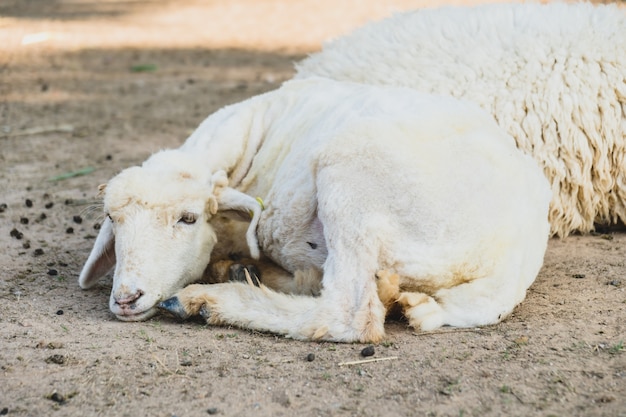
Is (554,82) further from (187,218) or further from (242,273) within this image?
(187,218)

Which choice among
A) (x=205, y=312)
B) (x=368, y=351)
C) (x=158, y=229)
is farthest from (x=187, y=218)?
(x=368, y=351)

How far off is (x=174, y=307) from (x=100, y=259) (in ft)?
2.27

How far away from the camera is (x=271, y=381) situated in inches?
130

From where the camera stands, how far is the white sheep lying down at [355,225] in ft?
12.3

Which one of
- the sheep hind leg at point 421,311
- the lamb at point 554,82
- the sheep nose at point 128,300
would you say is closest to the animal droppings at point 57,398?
the sheep nose at point 128,300

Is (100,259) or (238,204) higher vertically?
(238,204)

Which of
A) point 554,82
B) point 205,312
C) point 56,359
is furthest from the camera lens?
point 554,82

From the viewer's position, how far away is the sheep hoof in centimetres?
437

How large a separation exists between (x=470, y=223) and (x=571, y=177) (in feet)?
4.68

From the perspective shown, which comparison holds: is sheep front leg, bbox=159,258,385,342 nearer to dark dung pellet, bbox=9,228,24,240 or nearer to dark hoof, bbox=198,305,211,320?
dark hoof, bbox=198,305,211,320

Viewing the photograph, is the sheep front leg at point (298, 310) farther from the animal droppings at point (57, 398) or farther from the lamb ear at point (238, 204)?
the animal droppings at point (57, 398)

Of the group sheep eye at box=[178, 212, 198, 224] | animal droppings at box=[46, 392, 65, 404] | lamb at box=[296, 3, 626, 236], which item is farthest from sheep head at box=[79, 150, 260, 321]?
lamb at box=[296, 3, 626, 236]

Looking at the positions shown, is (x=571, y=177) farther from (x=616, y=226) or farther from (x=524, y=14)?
(x=524, y=14)

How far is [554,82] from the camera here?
4.94 meters
